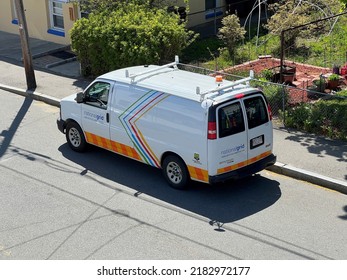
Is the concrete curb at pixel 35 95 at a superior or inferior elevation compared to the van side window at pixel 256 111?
inferior

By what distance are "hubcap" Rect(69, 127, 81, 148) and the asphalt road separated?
0.73ft

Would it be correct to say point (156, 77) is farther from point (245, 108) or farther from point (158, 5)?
point (158, 5)

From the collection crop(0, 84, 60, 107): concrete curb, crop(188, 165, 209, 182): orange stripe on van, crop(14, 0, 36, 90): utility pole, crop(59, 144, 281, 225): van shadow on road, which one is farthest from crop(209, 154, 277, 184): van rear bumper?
crop(14, 0, 36, 90): utility pole

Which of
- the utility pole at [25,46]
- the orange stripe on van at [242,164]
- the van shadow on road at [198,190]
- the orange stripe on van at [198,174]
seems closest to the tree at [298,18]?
the utility pole at [25,46]

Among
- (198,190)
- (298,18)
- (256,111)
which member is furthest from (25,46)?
(256,111)

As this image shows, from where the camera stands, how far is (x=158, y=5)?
18.7 m

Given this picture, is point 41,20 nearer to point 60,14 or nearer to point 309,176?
point 60,14

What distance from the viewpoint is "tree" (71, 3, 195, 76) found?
16.5m

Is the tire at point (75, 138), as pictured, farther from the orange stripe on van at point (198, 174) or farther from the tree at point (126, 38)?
the tree at point (126, 38)

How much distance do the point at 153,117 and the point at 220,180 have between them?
65.4 inches

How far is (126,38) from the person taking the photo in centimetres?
1675

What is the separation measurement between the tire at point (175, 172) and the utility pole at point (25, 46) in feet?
24.3

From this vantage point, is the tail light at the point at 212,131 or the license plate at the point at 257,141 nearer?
the tail light at the point at 212,131

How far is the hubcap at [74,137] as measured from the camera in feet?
43.4
